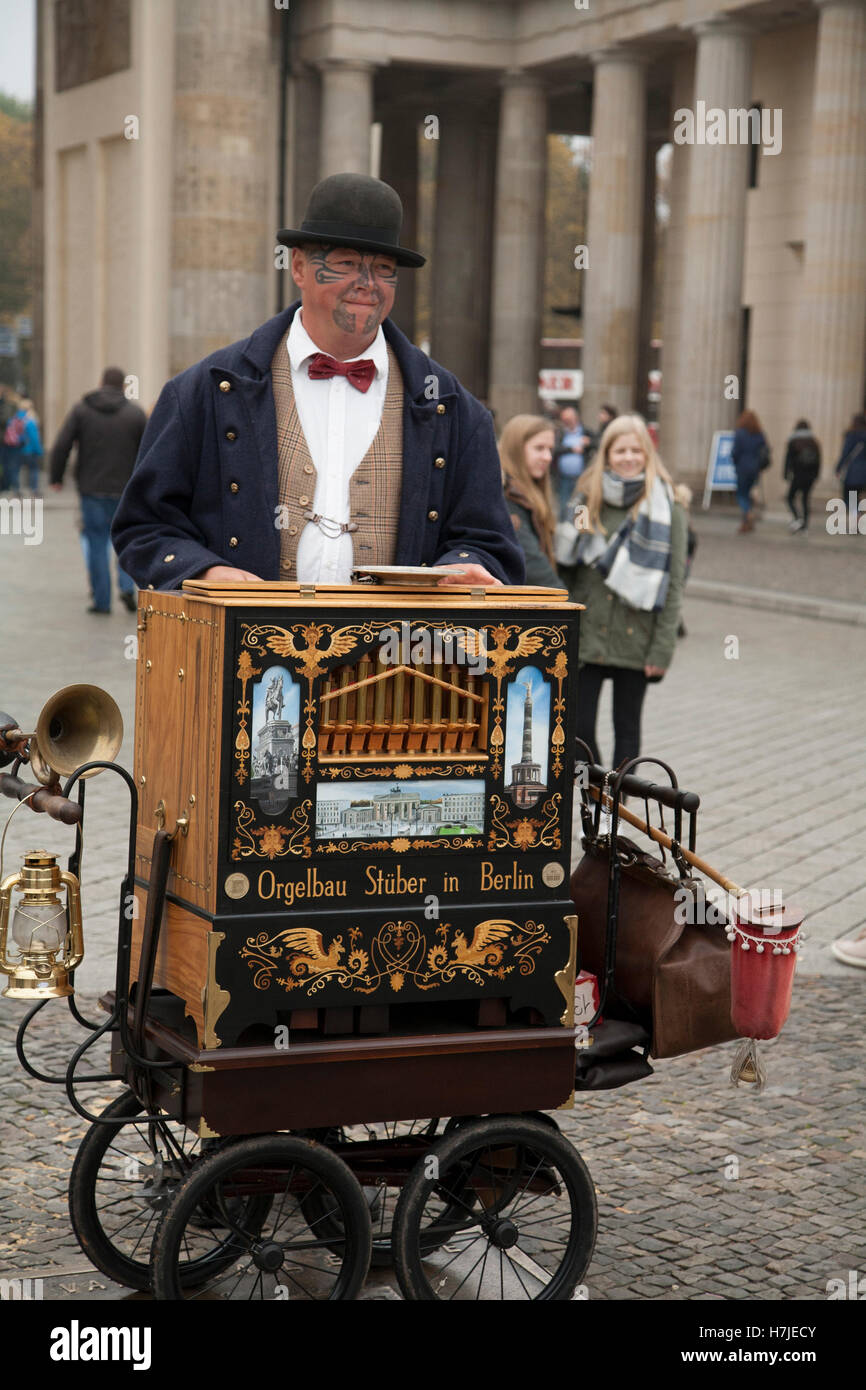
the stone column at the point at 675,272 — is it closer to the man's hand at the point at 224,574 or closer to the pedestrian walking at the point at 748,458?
the pedestrian walking at the point at 748,458

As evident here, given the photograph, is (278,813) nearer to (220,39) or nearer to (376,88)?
(220,39)

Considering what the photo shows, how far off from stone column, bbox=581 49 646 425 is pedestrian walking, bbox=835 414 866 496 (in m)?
8.74

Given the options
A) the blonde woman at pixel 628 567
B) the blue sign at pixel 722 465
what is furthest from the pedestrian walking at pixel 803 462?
the blonde woman at pixel 628 567

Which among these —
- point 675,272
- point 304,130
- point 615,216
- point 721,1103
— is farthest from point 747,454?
point 721,1103

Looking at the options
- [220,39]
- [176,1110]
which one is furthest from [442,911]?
[220,39]

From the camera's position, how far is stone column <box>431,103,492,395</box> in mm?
42125

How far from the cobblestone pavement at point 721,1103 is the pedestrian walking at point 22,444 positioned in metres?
20.6

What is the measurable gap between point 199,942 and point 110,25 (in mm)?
32980

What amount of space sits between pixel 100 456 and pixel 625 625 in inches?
314

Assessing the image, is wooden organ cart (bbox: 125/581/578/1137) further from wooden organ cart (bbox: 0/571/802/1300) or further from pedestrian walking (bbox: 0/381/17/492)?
pedestrian walking (bbox: 0/381/17/492)

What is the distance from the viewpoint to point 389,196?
137 inches

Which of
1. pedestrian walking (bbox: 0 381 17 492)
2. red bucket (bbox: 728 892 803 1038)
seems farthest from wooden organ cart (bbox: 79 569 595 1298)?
pedestrian walking (bbox: 0 381 17 492)

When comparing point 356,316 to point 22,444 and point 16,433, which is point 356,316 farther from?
point 22,444

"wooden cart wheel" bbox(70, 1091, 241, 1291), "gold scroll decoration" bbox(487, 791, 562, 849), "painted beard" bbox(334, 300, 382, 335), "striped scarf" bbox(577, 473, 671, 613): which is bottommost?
"wooden cart wheel" bbox(70, 1091, 241, 1291)
